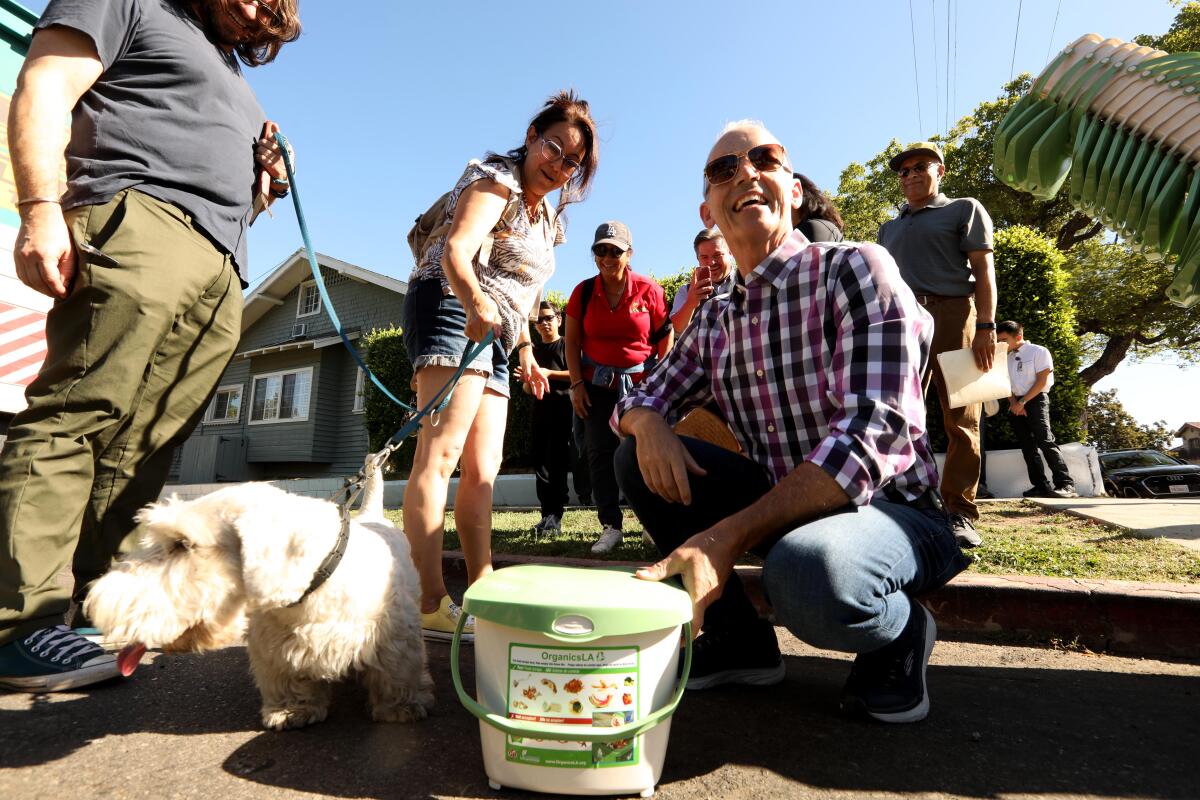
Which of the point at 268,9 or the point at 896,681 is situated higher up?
the point at 268,9

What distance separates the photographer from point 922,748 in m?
1.62

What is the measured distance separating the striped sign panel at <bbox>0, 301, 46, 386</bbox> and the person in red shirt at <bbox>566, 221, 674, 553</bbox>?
3.62 meters

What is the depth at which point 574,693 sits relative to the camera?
1281 mm

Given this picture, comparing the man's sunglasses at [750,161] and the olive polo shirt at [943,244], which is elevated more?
the olive polo shirt at [943,244]

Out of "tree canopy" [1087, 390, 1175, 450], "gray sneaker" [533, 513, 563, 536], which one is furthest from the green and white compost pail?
"tree canopy" [1087, 390, 1175, 450]

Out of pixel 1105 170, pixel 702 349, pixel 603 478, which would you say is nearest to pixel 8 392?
pixel 603 478

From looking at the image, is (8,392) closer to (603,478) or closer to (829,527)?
(603,478)

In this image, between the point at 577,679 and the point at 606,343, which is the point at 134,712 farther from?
the point at 606,343

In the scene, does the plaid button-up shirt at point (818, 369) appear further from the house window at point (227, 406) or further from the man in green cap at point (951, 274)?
the house window at point (227, 406)

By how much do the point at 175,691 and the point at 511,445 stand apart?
34.2 feet

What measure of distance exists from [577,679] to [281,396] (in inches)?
862

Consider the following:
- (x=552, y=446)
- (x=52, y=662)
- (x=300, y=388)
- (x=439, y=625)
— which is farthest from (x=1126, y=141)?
(x=300, y=388)

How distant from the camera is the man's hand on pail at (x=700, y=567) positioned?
1.47 metres

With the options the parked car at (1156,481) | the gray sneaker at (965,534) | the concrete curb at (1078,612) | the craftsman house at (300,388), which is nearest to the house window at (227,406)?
the craftsman house at (300,388)
